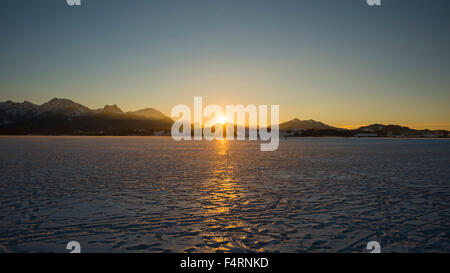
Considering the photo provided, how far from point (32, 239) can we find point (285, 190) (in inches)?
440

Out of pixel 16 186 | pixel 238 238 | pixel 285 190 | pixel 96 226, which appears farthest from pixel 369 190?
pixel 16 186

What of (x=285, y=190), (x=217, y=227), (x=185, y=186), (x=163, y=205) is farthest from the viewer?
(x=185, y=186)

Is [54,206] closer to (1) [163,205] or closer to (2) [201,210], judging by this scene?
(1) [163,205]

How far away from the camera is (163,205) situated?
39.7 ft

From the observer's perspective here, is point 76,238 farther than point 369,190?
No

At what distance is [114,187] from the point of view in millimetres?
16266

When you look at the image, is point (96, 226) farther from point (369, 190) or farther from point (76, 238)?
point (369, 190)

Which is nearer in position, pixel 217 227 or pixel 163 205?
pixel 217 227

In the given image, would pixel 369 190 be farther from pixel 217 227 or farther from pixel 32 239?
pixel 32 239

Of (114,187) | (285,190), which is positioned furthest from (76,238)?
(285,190)
